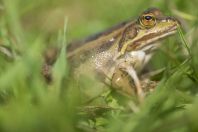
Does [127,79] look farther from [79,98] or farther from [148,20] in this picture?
[79,98]

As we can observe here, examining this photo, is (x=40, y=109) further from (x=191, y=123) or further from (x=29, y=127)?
(x=191, y=123)

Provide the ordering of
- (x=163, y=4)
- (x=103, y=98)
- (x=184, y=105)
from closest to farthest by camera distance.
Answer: (x=184, y=105) < (x=103, y=98) < (x=163, y=4)

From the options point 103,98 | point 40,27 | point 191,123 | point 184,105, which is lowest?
point 191,123

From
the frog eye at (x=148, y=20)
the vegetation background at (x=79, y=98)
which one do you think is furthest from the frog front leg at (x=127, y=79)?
the frog eye at (x=148, y=20)

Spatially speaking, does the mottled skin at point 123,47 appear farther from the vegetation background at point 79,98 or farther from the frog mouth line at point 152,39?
the vegetation background at point 79,98

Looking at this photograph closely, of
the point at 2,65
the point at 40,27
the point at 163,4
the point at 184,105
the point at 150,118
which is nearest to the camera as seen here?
the point at 150,118

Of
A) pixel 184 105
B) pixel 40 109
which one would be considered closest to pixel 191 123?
pixel 184 105

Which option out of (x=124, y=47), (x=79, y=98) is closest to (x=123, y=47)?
(x=124, y=47)
